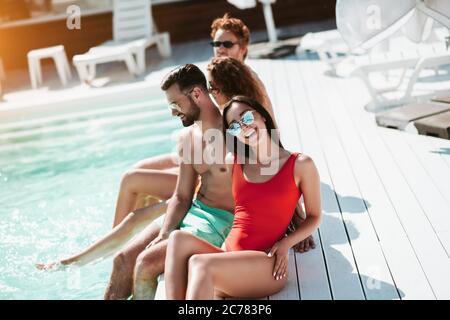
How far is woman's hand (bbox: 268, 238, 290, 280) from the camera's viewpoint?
3.09 metres

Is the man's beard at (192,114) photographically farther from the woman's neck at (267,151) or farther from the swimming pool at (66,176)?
the swimming pool at (66,176)

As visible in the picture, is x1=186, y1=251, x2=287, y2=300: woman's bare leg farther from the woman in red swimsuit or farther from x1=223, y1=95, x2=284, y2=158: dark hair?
x1=223, y1=95, x2=284, y2=158: dark hair

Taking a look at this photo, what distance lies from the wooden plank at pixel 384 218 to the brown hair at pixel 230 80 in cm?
96

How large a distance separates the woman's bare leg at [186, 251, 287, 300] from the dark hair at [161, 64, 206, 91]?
0.99m

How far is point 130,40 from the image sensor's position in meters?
10.7

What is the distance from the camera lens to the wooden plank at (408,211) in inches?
128

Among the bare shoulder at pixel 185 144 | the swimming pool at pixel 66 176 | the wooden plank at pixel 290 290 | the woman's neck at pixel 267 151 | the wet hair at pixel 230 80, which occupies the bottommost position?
the swimming pool at pixel 66 176

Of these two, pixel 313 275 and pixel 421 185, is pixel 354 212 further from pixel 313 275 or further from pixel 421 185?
pixel 313 275

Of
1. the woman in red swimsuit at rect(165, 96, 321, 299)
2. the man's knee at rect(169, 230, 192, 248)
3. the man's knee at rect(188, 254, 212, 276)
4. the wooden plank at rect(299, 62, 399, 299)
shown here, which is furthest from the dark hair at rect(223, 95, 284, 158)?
the wooden plank at rect(299, 62, 399, 299)

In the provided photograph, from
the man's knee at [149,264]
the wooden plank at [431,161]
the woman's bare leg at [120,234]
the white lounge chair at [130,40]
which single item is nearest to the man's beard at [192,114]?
the man's knee at [149,264]

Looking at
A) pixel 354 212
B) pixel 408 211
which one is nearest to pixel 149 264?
pixel 354 212

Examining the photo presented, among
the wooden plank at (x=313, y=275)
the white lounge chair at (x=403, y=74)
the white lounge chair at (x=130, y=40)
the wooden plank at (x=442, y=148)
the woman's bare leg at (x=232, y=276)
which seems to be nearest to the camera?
the woman's bare leg at (x=232, y=276)

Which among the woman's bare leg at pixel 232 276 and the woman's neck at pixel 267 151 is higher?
the woman's neck at pixel 267 151
